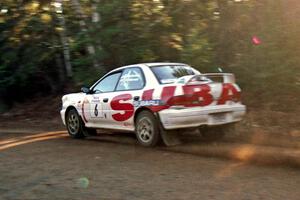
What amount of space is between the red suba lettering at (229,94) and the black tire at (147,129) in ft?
4.05

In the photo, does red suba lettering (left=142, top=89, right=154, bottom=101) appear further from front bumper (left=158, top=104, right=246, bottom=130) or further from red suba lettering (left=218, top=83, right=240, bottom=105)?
red suba lettering (left=218, top=83, right=240, bottom=105)

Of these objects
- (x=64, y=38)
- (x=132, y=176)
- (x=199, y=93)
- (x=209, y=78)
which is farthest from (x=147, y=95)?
(x=64, y=38)

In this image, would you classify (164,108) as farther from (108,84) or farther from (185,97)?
(108,84)

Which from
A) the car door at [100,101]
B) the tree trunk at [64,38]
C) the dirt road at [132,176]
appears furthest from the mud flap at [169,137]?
the tree trunk at [64,38]

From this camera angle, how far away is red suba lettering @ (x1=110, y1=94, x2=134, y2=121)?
376 inches

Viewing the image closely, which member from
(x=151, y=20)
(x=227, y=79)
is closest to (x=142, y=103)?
(x=227, y=79)

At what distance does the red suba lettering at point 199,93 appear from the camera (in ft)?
28.6

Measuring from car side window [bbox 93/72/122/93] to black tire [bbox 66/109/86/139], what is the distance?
0.91 meters

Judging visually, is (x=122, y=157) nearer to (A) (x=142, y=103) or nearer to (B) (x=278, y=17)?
(A) (x=142, y=103)

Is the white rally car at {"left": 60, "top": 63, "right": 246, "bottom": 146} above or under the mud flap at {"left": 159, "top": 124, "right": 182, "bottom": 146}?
above

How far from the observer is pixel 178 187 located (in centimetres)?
641

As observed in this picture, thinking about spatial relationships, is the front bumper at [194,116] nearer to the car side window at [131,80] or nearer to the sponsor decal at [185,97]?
the sponsor decal at [185,97]

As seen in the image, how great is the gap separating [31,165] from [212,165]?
2.95 metres

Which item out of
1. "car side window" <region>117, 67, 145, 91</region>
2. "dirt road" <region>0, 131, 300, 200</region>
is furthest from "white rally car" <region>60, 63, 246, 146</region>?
"dirt road" <region>0, 131, 300, 200</region>
